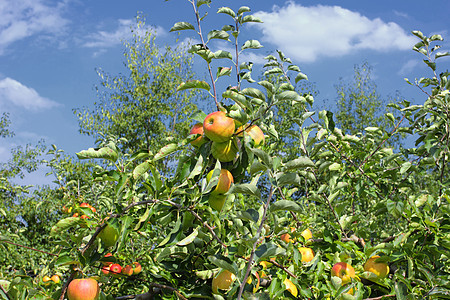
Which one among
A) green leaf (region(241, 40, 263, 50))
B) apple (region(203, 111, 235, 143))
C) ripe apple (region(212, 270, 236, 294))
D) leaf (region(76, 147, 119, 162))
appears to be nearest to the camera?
leaf (region(76, 147, 119, 162))

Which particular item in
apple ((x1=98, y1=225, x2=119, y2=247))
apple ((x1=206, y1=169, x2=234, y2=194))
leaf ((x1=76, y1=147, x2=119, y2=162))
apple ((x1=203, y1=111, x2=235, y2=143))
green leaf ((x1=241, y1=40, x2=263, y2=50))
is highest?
green leaf ((x1=241, y1=40, x2=263, y2=50))

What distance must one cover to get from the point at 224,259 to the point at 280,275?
0.31 metres

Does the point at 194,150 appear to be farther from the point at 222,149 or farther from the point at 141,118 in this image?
the point at 141,118

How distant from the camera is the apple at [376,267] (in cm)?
185

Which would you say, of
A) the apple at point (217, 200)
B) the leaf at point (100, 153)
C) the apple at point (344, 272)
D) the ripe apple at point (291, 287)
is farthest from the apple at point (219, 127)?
the apple at point (344, 272)

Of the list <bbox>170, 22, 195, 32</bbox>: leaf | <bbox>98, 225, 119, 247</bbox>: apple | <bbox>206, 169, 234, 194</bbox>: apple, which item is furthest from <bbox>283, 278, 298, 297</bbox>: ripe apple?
<bbox>170, 22, 195, 32</bbox>: leaf

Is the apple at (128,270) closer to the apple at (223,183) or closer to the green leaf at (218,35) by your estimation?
the apple at (223,183)

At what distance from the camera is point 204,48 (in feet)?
5.40

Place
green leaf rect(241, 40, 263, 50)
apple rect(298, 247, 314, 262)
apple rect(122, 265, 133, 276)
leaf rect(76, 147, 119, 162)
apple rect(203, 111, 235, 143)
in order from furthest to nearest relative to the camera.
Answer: apple rect(122, 265, 133, 276)
apple rect(298, 247, 314, 262)
green leaf rect(241, 40, 263, 50)
apple rect(203, 111, 235, 143)
leaf rect(76, 147, 119, 162)

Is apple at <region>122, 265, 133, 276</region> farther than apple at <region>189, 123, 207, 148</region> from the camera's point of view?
Yes

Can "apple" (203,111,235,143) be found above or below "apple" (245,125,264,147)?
above

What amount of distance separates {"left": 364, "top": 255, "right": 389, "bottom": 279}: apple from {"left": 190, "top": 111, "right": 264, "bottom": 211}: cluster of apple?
0.81 meters

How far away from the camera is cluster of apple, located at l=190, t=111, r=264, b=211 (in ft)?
4.98

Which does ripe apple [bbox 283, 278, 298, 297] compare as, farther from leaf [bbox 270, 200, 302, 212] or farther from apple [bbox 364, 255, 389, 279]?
leaf [bbox 270, 200, 302, 212]
